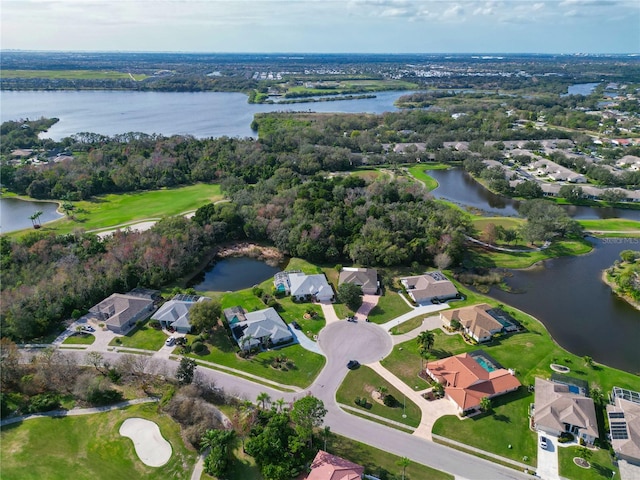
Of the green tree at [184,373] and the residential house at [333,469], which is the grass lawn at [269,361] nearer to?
the green tree at [184,373]

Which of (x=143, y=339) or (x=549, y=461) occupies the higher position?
(x=143, y=339)

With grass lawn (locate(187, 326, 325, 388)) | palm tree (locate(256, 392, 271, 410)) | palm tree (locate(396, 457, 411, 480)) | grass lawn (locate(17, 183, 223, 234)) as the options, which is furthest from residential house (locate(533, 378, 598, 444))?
grass lawn (locate(17, 183, 223, 234))

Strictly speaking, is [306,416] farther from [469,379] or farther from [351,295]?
[351,295]

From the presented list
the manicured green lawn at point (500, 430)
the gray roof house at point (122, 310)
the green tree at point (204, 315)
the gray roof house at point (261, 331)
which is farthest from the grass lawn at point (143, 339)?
the manicured green lawn at point (500, 430)

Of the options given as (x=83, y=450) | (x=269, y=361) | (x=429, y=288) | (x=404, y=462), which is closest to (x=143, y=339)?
(x=83, y=450)

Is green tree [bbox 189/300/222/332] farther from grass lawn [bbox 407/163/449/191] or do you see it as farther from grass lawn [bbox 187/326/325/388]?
grass lawn [bbox 407/163/449/191]

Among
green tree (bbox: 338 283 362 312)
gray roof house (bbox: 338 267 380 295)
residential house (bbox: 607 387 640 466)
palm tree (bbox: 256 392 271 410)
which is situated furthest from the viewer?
gray roof house (bbox: 338 267 380 295)
